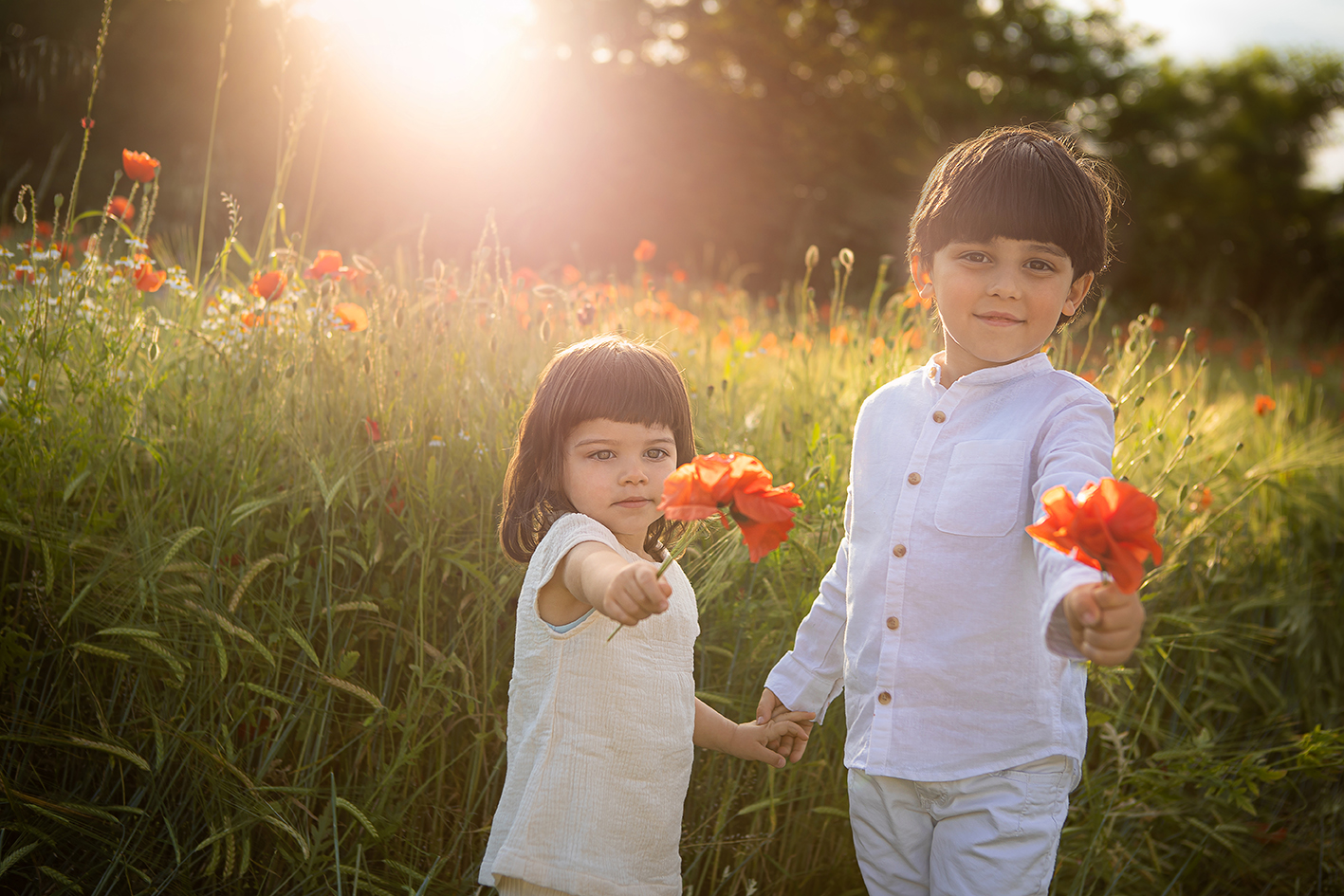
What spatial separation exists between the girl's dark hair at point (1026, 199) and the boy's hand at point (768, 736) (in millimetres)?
842

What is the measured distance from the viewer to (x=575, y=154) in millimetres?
12398

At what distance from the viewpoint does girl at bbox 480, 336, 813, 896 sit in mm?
1282

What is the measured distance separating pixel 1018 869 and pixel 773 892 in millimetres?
723

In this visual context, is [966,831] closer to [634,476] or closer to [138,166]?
[634,476]

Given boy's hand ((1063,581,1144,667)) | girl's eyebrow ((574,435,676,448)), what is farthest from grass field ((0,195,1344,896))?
boy's hand ((1063,581,1144,667))

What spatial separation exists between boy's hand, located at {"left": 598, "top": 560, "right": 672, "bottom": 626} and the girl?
116mm

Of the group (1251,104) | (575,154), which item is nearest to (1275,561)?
(575,154)

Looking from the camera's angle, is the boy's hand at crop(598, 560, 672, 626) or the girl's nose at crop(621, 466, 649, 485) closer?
the boy's hand at crop(598, 560, 672, 626)

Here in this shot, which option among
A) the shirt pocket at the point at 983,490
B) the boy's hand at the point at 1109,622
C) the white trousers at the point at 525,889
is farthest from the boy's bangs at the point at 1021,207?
the white trousers at the point at 525,889

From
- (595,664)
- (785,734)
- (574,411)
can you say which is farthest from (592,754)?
(574,411)

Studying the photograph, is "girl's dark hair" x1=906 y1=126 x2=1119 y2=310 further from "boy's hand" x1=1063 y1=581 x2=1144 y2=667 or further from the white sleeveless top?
the white sleeveless top

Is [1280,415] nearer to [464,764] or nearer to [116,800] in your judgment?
[464,764]

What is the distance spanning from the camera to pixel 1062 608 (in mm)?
1053

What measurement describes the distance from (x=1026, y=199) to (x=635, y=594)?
0.88 meters
